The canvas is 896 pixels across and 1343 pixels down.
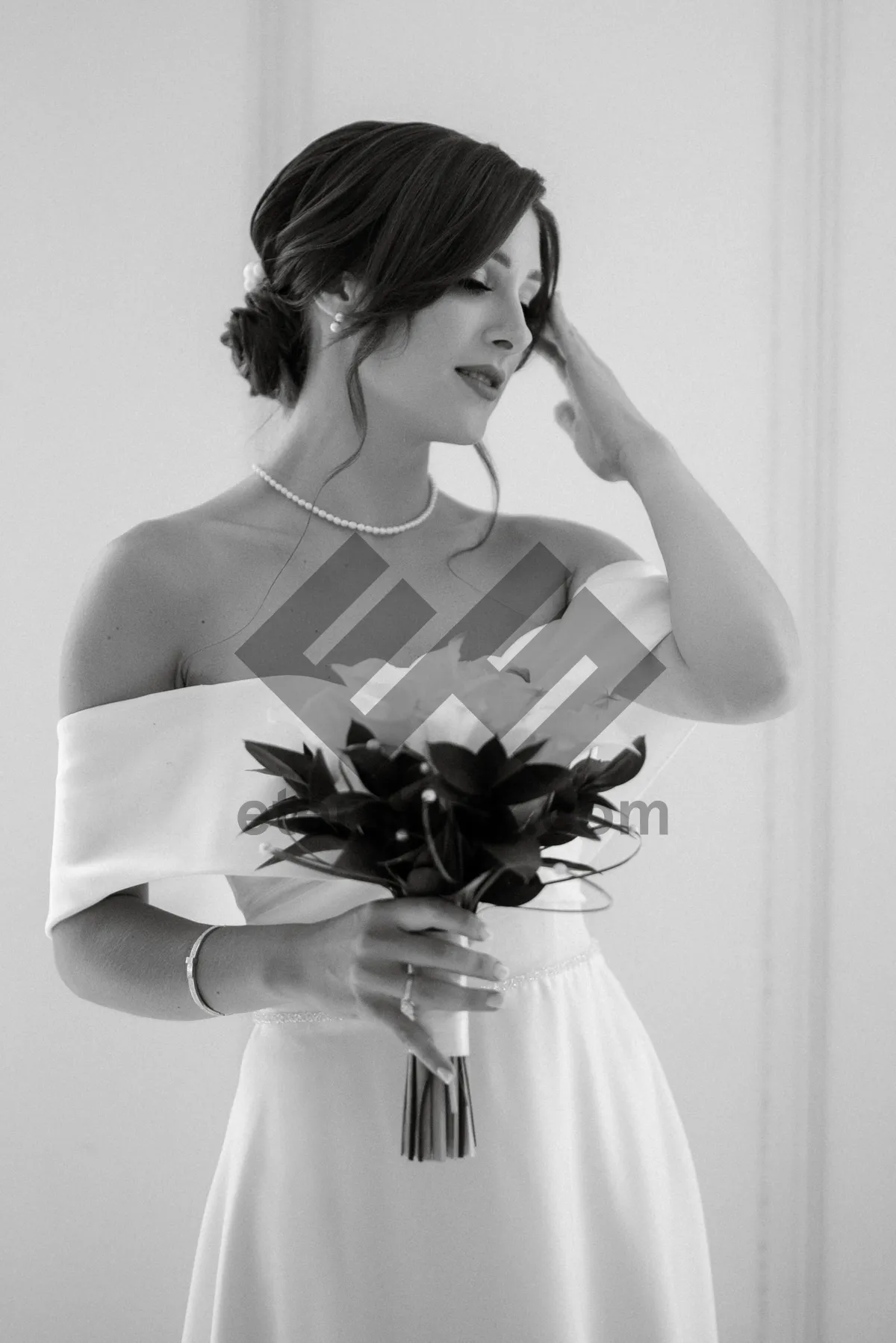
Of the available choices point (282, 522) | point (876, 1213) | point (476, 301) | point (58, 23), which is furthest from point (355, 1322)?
point (58, 23)

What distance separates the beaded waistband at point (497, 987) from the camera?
1.34 metres

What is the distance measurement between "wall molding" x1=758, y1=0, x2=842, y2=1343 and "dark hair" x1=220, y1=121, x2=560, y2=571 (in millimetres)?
1070

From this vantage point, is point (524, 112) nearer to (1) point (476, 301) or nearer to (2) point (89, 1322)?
(1) point (476, 301)

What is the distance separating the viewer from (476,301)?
4.71ft

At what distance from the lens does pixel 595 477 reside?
7.77 feet

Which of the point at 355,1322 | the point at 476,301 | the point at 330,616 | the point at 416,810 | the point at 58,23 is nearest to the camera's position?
the point at 416,810

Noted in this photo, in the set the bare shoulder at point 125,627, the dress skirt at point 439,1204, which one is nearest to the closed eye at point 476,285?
the bare shoulder at point 125,627

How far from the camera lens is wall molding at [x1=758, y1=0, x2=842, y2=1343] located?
2.37 meters

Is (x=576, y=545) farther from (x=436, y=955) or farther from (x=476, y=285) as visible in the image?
(x=436, y=955)

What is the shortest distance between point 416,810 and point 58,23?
183 centimetres

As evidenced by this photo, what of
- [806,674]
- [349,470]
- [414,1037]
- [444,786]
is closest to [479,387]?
[349,470]

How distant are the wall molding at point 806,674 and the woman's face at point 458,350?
1.10m

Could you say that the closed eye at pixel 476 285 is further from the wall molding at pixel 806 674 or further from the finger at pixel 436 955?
the wall molding at pixel 806 674

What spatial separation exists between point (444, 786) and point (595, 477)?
152 centimetres
